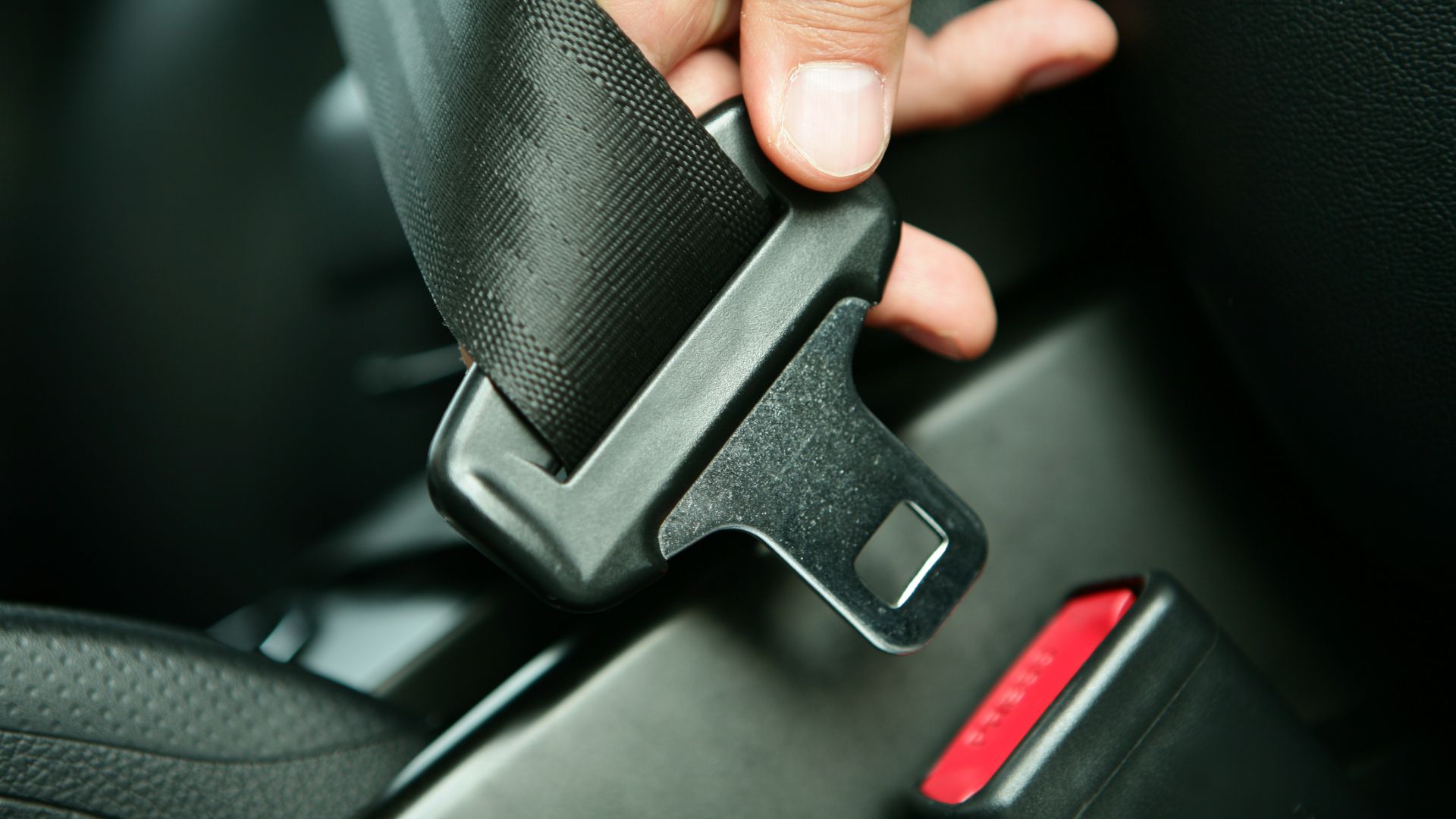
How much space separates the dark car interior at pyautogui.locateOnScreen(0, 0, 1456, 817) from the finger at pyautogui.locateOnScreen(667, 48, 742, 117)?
0.13 meters

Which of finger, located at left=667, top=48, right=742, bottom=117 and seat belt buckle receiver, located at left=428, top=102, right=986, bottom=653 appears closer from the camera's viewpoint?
seat belt buckle receiver, located at left=428, top=102, right=986, bottom=653

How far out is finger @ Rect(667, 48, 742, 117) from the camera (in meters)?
0.68

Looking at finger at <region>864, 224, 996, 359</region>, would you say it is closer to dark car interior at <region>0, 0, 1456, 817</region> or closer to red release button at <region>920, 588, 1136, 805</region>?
dark car interior at <region>0, 0, 1456, 817</region>

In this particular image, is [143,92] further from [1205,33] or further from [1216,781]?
[1216,781]

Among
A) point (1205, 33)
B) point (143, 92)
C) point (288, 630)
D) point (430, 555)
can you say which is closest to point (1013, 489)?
point (1205, 33)

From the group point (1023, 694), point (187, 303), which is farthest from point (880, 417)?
point (187, 303)

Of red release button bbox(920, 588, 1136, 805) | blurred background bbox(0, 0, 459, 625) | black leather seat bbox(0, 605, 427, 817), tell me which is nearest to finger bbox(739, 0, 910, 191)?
red release button bbox(920, 588, 1136, 805)

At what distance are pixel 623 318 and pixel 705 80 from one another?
23 centimetres

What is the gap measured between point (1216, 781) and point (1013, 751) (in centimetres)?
12

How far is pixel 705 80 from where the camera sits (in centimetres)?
69

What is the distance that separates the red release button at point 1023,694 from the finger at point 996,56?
1.13ft

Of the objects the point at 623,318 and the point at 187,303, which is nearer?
the point at 623,318

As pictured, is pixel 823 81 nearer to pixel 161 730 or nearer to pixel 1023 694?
pixel 1023 694

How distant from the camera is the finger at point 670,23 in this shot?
0.66m
